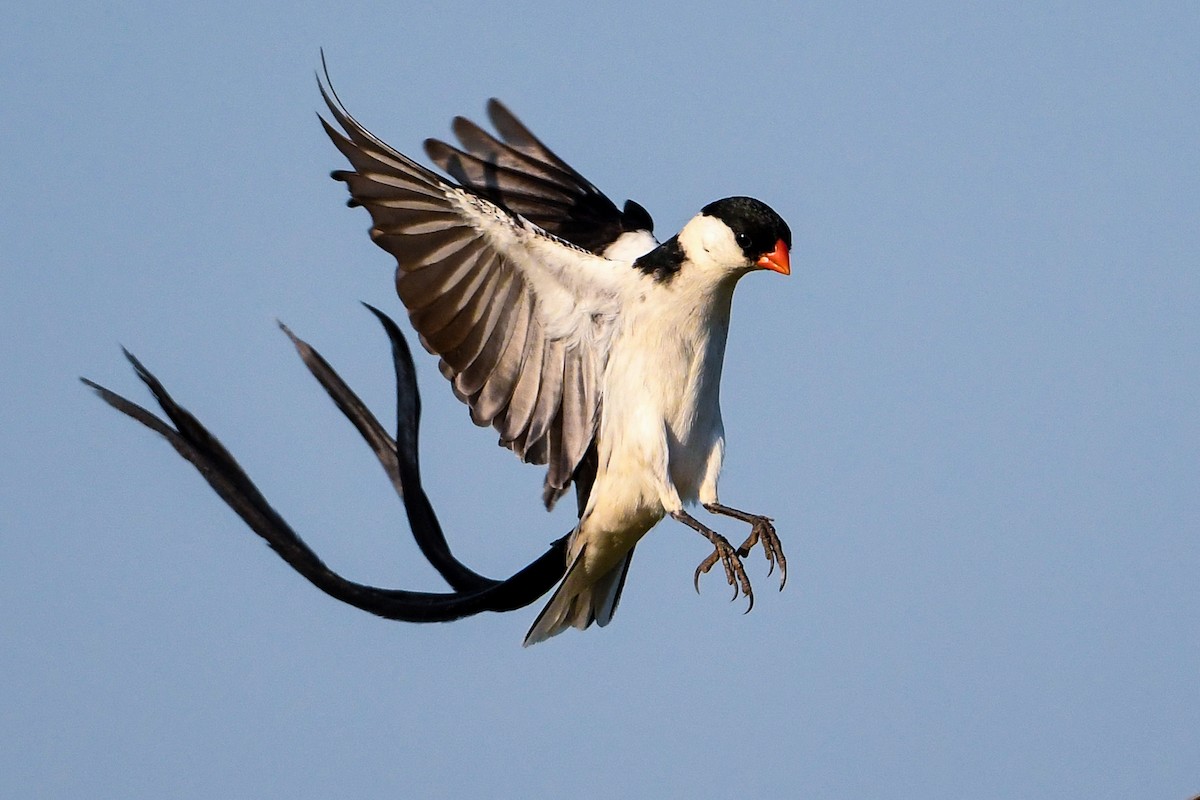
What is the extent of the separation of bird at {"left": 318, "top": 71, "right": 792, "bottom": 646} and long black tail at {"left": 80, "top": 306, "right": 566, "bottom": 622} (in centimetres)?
24

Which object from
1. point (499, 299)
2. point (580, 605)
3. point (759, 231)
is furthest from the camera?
point (580, 605)

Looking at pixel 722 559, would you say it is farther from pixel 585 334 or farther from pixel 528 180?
pixel 528 180

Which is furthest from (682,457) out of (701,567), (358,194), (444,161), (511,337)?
(444,161)

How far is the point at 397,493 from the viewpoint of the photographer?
19.7 feet

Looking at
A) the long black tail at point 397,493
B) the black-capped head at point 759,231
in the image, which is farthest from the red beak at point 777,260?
the long black tail at point 397,493

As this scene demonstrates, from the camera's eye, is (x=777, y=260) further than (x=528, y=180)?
No

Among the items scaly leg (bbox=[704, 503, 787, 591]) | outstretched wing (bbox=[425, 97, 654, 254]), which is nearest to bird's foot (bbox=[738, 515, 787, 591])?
scaly leg (bbox=[704, 503, 787, 591])

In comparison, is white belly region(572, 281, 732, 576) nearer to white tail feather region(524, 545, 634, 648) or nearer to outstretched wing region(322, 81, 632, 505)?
outstretched wing region(322, 81, 632, 505)

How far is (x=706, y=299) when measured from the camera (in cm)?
575

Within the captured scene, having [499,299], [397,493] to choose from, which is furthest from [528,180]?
[397,493]

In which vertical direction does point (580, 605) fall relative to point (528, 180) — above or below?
below

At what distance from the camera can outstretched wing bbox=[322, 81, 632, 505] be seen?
566 centimetres

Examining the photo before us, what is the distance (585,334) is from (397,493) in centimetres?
94

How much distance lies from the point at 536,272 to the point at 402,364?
0.60 m
